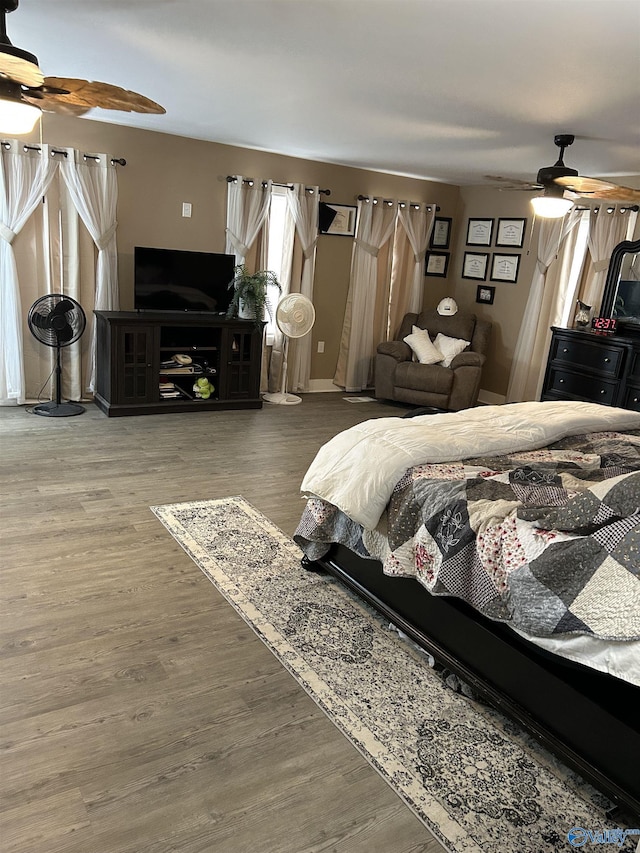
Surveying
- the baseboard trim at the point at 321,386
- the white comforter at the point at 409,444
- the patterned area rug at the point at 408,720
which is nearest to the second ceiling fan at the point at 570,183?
the white comforter at the point at 409,444

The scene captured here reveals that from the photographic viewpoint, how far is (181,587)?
2875 millimetres

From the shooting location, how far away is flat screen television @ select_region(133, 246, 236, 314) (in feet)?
18.3

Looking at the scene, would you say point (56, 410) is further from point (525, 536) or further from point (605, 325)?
point (605, 325)

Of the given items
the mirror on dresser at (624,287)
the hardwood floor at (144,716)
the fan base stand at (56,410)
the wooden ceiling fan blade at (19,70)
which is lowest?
the hardwood floor at (144,716)

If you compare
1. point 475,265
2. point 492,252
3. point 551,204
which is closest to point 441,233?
point 475,265

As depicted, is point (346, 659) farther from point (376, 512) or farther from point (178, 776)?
point (178, 776)

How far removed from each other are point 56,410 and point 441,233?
470cm

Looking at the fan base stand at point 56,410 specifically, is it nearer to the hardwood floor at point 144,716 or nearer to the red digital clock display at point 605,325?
the hardwood floor at point 144,716

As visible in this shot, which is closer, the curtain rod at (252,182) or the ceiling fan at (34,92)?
the ceiling fan at (34,92)

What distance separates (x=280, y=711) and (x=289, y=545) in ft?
4.10

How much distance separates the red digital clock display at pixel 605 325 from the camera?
5707 mm

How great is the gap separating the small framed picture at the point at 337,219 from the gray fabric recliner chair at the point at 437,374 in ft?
4.26

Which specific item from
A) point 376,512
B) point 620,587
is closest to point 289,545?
point 376,512

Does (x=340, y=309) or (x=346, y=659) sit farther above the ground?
(x=340, y=309)
